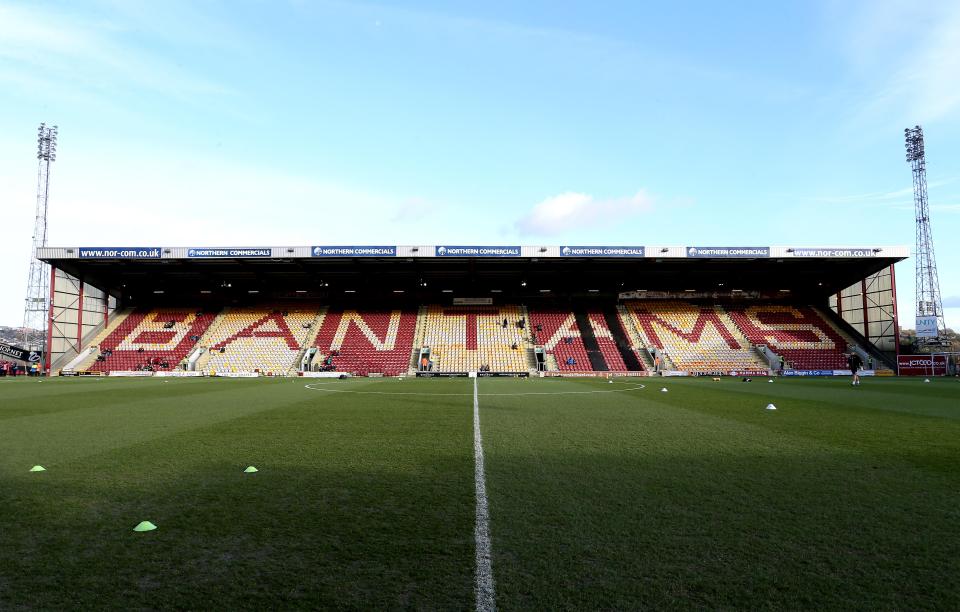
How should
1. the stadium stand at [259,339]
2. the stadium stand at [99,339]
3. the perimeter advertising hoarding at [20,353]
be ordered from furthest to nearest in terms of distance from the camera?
the stadium stand at [259,339], the perimeter advertising hoarding at [20,353], the stadium stand at [99,339]

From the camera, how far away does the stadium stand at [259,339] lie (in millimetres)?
37656

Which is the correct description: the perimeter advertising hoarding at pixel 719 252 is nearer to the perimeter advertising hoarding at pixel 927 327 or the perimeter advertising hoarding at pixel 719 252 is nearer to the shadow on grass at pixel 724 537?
the perimeter advertising hoarding at pixel 927 327

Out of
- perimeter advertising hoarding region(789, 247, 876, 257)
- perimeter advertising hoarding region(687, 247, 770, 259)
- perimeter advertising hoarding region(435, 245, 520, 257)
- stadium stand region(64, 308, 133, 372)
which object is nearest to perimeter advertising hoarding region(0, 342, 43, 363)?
stadium stand region(64, 308, 133, 372)

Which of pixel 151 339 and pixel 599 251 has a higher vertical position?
pixel 599 251

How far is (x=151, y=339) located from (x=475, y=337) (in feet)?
80.7

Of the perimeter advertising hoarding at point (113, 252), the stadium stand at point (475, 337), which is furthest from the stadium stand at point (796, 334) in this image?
the perimeter advertising hoarding at point (113, 252)

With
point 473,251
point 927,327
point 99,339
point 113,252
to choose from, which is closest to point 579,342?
point 473,251

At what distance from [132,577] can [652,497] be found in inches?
169

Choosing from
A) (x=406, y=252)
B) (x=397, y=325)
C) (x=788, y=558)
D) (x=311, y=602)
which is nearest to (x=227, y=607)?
(x=311, y=602)

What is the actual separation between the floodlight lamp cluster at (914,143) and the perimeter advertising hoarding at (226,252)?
52.5 meters

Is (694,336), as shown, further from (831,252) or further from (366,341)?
(366,341)

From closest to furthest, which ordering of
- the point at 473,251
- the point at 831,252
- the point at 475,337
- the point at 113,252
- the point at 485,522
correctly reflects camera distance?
the point at 485,522 < the point at 113,252 < the point at 831,252 < the point at 473,251 < the point at 475,337

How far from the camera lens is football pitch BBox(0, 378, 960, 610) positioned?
323 centimetres

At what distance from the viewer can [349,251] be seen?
36250mm
